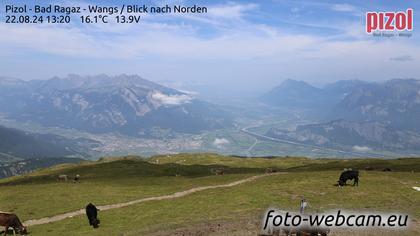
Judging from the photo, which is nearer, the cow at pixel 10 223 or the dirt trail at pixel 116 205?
the cow at pixel 10 223

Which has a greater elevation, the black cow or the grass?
the black cow

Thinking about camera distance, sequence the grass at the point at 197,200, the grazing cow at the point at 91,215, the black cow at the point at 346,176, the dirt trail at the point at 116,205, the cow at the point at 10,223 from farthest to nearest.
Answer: the black cow at the point at 346,176
the dirt trail at the point at 116,205
the grazing cow at the point at 91,215
the grass at the point at 197,200
the cow at the point at 10,223

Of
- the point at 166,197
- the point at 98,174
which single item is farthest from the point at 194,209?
the point at 98,174

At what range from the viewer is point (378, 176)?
6931 cm

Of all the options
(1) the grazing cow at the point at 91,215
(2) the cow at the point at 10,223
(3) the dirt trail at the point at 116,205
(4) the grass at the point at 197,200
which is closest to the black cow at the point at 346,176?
(4) the grass at the point at 197,200

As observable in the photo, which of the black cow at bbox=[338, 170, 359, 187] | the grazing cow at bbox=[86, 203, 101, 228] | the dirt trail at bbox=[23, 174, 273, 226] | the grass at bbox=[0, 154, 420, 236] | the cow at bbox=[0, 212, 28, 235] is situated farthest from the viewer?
the black cow at bbox=[338, 170, 359, 187]

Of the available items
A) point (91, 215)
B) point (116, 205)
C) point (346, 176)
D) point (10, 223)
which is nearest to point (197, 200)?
point (116, 205)

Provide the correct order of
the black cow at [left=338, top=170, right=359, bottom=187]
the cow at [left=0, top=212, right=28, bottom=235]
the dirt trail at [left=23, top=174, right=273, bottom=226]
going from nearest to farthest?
1. the cow at [left=0, top=212, right=28, bottom=235]
2. the dirt trail at [left=23, top=174, right=273, bottom=226]
3. the black cow at [left=338, top=170, right=359, bottom=187]

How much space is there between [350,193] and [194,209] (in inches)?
852

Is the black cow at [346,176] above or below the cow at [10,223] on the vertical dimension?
above

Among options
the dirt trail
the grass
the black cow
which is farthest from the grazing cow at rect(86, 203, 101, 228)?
the black cow

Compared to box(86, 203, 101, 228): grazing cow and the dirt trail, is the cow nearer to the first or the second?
the dirt trail

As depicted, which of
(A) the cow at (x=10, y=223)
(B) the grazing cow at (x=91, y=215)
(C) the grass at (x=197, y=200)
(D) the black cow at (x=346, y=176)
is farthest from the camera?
(D) the black cow at (x=346, y=176)

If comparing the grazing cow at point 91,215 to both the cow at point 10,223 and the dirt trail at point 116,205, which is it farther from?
the cow at point 10,223
